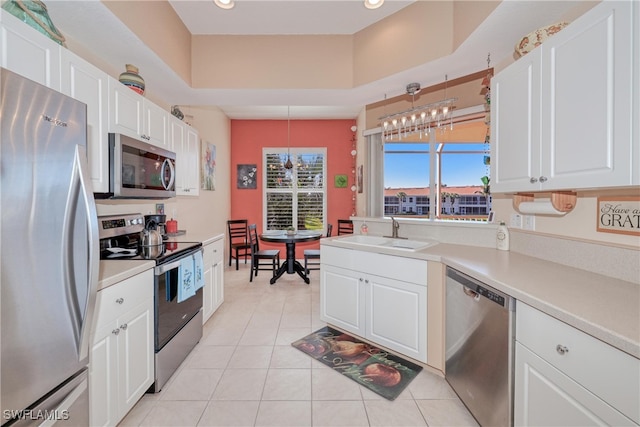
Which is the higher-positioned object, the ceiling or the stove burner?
the ceiling

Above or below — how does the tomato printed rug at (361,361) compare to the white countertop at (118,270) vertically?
below

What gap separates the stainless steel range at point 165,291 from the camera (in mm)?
1774

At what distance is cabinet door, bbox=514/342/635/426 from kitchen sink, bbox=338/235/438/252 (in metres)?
1.05

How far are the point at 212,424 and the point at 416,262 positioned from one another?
1689 millimetres

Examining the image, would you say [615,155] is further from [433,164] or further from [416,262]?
[433,164]

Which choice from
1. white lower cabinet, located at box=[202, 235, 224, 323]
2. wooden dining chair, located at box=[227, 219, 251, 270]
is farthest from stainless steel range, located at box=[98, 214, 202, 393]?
wooden dining chair, located at box=[227, 219, 251, 270]

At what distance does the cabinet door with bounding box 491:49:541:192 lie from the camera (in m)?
Result: 1.42

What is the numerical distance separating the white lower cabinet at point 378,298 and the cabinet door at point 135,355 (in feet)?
4.80

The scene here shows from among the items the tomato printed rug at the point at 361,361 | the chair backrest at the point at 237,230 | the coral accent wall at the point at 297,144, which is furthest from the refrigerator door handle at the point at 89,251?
the coral accent wall at the point at 297,144

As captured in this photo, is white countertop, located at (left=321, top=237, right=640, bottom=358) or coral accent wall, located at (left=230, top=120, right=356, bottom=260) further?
coral accent wall, located at (left=230, top=120, right=356, bottom=260)

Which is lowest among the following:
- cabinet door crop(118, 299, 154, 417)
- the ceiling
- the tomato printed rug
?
the tomato printed rug

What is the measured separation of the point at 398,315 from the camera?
2.04 metres

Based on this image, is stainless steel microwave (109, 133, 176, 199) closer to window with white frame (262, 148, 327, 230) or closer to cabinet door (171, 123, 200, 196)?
cabinet door (171, 123, 200, 196)

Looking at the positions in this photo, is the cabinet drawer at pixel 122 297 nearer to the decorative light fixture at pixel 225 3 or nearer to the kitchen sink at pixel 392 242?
the kitchen sink at pixel 392 242
